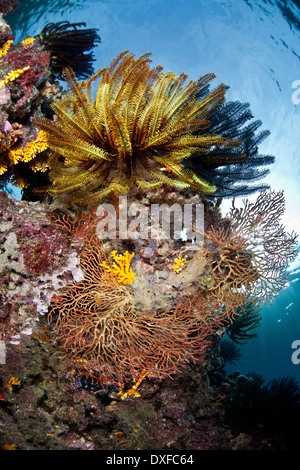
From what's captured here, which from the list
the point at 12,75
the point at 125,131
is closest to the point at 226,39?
the point at 12,75

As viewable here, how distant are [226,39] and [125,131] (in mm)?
17662

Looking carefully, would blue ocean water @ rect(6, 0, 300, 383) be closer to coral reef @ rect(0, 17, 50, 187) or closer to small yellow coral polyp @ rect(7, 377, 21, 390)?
coral reef @ rect(0, 17, 50, 187)

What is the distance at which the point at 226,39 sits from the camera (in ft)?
50.3

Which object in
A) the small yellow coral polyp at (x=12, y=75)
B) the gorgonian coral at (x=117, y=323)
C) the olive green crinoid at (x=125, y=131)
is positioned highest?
the small yellow coral polyp at (x=12, y=75)

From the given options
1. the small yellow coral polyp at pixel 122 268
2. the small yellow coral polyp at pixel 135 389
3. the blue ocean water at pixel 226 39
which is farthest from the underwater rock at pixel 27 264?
Result: the blue ocean water at pixel 226 39

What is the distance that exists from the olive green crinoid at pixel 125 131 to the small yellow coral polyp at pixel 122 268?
0.91m

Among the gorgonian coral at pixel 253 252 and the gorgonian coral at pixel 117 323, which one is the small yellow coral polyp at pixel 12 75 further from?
the gorgonian coral at pixel 253 252

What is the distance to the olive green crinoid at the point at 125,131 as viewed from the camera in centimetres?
288

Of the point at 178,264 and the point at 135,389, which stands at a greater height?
the point at 178,264

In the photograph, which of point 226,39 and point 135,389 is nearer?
point 135,389

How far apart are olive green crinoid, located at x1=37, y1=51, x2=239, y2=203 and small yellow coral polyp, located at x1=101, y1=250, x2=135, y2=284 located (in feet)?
2.98

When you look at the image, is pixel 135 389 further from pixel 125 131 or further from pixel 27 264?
pixel 125 131

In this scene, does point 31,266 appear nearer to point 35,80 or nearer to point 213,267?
point 213,267

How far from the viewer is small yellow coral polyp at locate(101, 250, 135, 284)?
11.3 feet
